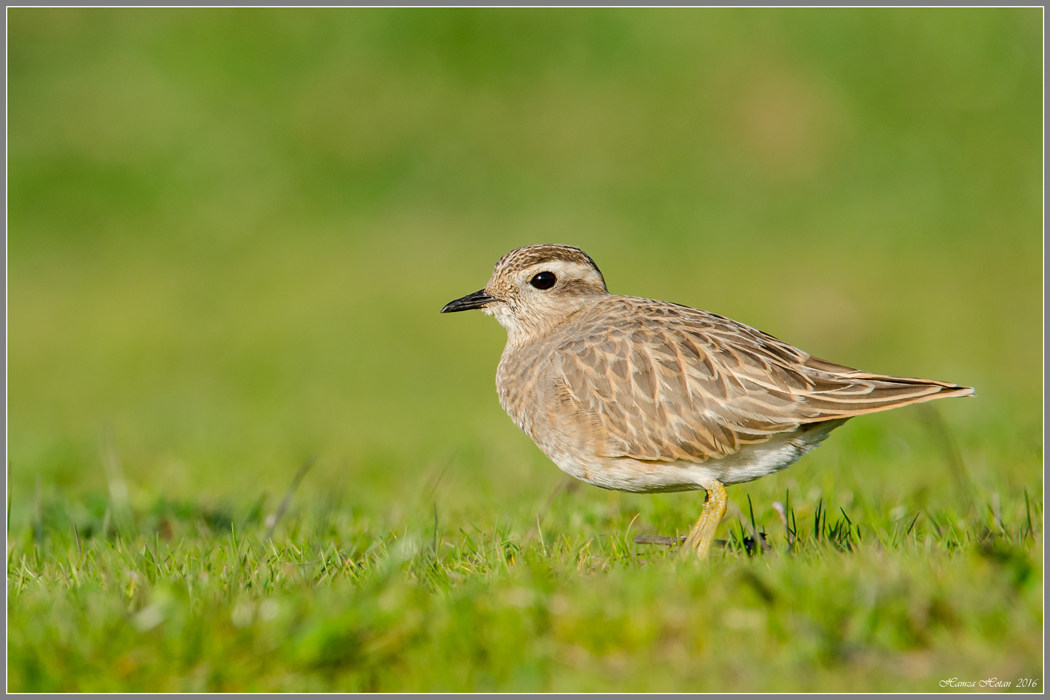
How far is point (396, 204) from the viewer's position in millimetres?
18516

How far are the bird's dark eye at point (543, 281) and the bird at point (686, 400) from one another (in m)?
0.64

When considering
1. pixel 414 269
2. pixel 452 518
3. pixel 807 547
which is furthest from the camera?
pixel 414 269

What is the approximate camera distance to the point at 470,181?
18.6m

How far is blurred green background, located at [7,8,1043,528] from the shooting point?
619 inches

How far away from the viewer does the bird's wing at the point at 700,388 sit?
5.48 metres

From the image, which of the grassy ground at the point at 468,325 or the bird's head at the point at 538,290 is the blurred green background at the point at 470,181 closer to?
the grassy ground at the point at 468,325

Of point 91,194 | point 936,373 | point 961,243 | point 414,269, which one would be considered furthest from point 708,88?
point 91,194

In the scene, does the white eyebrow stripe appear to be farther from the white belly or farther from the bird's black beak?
the white belly

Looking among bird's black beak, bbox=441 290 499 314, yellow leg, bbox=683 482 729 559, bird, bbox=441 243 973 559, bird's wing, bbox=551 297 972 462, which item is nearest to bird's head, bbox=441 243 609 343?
bird's black beak, bbox=441 290 499 314

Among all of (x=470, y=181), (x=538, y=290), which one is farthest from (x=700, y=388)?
(x=470, y=181)

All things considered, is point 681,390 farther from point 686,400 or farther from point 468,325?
point 468,325

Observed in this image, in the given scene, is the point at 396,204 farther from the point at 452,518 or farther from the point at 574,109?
the point at 452,518

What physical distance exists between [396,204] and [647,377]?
1344 centimetres

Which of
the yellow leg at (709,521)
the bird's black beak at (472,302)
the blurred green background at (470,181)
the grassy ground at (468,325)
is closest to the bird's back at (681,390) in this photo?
the yellow leg at (709,521)
